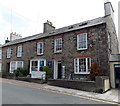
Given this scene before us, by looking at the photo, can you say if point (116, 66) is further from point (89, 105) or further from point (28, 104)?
point (28, 104)

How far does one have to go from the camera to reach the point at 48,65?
15312mm

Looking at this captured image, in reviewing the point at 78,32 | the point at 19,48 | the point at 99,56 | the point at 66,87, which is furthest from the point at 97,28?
the point at 19,48

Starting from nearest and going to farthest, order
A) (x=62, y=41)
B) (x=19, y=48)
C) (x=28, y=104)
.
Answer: (x=28, y=104) < (x=62, y=41) < (x=19, y=48)

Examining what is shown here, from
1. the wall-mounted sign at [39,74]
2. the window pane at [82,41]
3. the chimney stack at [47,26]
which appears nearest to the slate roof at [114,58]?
the window pane at [82,41]

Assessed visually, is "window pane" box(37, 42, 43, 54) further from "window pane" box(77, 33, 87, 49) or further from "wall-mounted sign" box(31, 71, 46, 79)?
"window pane" box(77, 33, 87, 49)

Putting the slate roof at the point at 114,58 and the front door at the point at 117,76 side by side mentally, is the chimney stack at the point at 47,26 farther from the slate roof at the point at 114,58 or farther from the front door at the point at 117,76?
the front door at the point at 117,76

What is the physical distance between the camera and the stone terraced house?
456 inches

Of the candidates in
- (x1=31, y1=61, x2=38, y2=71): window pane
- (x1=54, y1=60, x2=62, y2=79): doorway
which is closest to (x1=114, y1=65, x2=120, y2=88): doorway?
(x1=54, y1=60, x2=62, y2=79): doorway

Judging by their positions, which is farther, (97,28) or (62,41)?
(62,41)

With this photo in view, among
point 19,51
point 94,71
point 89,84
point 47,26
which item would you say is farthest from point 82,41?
point 19,51

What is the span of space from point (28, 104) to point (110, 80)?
8.26 metres

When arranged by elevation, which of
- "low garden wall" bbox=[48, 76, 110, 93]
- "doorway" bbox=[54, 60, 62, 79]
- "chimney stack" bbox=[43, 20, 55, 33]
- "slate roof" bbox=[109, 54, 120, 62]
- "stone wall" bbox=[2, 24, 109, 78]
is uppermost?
"chimney stack" bbox=[43, 20, 55, 33]

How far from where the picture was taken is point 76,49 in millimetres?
13250

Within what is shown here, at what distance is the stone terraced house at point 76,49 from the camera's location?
38.0 ft
